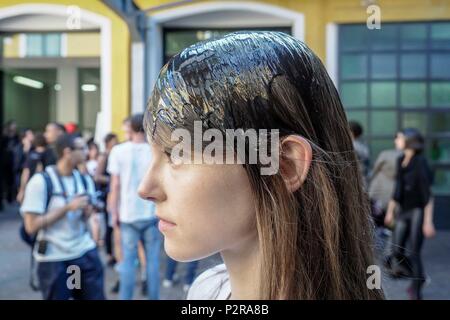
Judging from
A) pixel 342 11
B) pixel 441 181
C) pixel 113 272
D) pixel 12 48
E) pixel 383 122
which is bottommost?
pixel 113 272

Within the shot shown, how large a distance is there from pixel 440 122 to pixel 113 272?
5611 mm

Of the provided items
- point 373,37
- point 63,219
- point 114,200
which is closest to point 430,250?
point 373,37

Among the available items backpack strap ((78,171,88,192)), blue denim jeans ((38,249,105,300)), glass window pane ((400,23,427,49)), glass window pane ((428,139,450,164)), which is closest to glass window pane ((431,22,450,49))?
glass window pane ((400,23,427,49))

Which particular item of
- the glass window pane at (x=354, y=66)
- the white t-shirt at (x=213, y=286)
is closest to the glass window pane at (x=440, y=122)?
the glass window pane at (x=354, y=66)

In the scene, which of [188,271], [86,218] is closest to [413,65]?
[188,271]

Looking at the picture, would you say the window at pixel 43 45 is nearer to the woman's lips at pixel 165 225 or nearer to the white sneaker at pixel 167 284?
the white sneaker at pixel 167 284

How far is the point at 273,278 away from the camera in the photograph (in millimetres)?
769

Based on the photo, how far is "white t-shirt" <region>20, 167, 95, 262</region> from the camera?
2930 millimetres

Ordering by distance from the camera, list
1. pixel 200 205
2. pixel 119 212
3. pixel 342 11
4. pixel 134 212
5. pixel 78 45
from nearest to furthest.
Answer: pixel 200 205
pixel 134 212
pixel 119 212
pixel 342 11
pixel 78 45

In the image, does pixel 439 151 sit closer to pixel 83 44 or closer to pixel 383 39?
pixel 383 39

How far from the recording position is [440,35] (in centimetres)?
758

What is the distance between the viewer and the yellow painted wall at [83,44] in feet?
26.9
